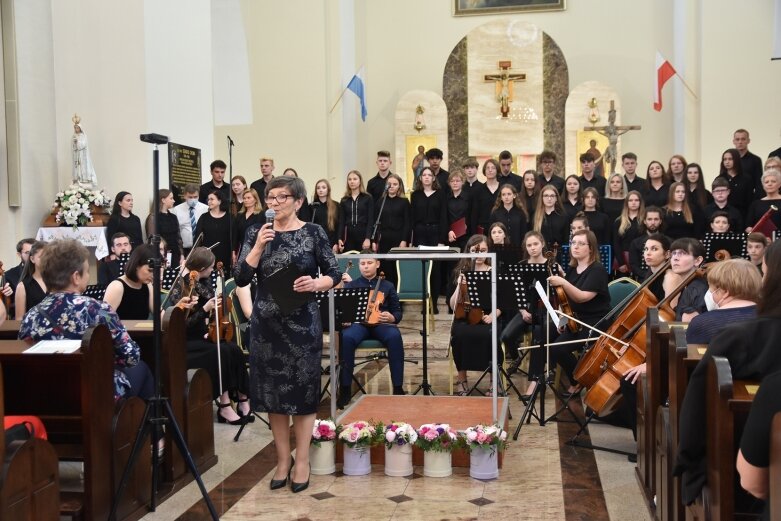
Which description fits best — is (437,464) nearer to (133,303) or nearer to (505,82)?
(133,303)

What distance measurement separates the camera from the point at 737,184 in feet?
30.0

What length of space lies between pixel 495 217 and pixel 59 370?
597cm

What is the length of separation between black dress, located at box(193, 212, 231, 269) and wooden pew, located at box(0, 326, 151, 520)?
209 inches

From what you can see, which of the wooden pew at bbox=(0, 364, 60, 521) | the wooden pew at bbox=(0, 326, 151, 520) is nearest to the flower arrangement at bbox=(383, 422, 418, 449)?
the wooden pew at bbox=(0, 326, 151, 520)

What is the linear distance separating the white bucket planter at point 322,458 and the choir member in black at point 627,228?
4.56 metres

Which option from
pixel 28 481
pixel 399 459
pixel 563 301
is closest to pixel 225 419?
pixel 399 459

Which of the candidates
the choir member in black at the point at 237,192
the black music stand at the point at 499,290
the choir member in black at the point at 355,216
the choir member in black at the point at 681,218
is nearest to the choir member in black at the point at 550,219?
the choir member in black at the point at 681,218

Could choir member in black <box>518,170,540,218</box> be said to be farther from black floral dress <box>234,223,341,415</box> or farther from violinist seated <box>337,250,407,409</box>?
black floral dress <box>234,223,341,415</box>

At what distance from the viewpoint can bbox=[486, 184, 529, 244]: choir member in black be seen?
9.08m

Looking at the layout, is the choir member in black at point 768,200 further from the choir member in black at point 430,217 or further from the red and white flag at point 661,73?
the red and white flag at point 661,73

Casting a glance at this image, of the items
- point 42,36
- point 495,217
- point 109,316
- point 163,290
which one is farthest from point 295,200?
point 42,36

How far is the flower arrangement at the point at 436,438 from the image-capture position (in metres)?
4.79

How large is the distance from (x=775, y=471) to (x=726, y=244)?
5807 mm

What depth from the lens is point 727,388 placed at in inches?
99.9
